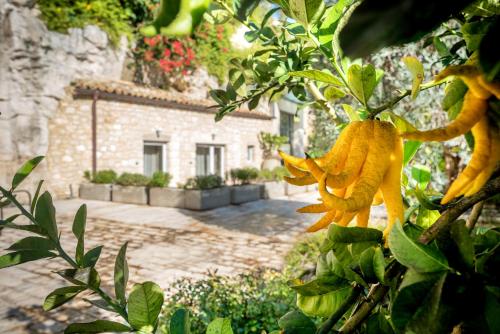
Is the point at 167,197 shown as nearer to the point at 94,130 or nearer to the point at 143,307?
Answer: the point at 94,130

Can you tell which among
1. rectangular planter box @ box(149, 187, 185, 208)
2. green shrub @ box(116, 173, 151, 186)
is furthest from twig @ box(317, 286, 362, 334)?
green shrub @ box(116, 173, 151, 186)

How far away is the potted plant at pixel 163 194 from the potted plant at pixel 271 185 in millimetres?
2678

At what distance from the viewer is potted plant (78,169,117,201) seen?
8641 mm

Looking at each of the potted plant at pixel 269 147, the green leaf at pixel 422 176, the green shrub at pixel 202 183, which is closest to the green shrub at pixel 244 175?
the green shrub at pixel 202 183

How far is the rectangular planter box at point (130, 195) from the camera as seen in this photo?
330 inches

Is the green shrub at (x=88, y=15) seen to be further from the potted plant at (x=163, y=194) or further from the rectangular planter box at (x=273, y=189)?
the rectangular planter box at (x=273, y=189)

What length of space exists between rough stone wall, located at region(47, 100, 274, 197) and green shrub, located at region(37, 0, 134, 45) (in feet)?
7.15

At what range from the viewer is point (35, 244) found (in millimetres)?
541

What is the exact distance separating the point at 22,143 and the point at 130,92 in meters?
2.86

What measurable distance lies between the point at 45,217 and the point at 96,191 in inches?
350

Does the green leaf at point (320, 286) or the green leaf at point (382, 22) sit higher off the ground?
the green leaf at point (382, 22)

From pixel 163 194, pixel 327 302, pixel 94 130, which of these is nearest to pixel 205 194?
pixel 163 194

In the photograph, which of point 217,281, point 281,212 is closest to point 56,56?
point 281,212

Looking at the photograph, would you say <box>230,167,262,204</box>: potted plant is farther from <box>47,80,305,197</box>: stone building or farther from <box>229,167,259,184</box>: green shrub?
<box>47,80,305,197</box>: stone building
